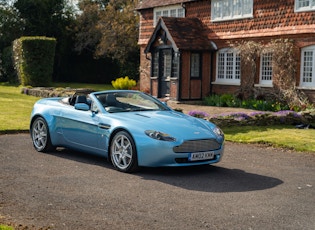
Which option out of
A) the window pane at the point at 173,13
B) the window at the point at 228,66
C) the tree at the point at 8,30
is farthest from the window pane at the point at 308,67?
the tree at the point at 8,30

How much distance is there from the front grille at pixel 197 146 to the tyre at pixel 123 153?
2.34ft

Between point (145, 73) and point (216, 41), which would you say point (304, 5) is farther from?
point (145, 73)

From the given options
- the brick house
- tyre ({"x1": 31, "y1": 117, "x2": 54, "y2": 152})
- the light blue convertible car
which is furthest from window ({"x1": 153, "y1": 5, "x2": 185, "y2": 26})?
tyre ({"x1": 31, "y1": 117, "x2": 54, "y2": 152})

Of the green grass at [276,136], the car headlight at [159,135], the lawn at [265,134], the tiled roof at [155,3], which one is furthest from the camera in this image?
the tiled roof at [155,3]

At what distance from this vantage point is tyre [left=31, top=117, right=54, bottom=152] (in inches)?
427

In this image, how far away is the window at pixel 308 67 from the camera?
20.6 m

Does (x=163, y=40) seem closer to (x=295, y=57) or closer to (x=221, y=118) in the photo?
(x=295, y=57)

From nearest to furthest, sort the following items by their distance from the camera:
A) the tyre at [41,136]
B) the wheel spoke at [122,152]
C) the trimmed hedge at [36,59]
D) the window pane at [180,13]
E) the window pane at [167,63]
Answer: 1. the wheel spoke at [122,152]
2. the tyre at [41,136]
3. the window pane at [167,63]
4. the window pane at [180,13]
5. the trimmed hedge at [36,59]

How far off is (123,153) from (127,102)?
1599 millimetres

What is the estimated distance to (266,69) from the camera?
23.1 metres

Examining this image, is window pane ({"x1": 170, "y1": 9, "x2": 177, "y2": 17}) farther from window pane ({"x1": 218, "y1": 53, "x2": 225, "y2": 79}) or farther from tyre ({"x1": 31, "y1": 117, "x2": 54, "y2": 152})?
tyre ({"x1": 31, "y1": 117, "x2": 54, "y2": 152})

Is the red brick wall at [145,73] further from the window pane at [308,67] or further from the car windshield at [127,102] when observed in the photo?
the car windshield at [127,102]

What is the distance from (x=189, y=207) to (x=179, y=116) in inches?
130

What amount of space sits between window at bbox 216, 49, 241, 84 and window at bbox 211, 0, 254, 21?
1.55 metres
